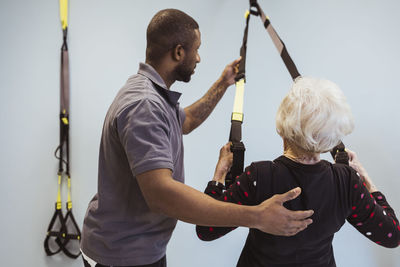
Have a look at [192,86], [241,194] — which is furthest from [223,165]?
[192,86]

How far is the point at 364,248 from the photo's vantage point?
1911mm

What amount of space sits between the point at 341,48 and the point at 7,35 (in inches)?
72.4

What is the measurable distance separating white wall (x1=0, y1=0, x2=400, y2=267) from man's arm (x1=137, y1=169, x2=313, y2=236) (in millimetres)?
1118

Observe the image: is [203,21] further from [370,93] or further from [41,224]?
[41,224]

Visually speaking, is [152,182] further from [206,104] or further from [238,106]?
[206,104]

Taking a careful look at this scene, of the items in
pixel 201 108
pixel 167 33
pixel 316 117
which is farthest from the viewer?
pixel 201 108

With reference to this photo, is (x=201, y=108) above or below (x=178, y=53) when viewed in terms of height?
below

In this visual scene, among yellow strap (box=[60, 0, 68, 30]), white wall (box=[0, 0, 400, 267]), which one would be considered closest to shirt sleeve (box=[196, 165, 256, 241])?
white wall (box=[0, 0, 400, 267])

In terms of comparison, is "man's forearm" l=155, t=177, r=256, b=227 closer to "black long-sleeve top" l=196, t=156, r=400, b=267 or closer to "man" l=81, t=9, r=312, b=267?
"man" l=81, t=9, r=312, b=267

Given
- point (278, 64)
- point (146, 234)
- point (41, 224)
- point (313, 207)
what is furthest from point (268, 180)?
point (41, 224)

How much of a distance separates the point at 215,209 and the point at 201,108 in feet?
2.71

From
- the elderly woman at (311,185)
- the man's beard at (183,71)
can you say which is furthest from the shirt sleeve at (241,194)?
the man's beard at (183,71)

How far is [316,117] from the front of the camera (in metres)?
0.84

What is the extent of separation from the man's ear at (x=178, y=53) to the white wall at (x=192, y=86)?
78cm
